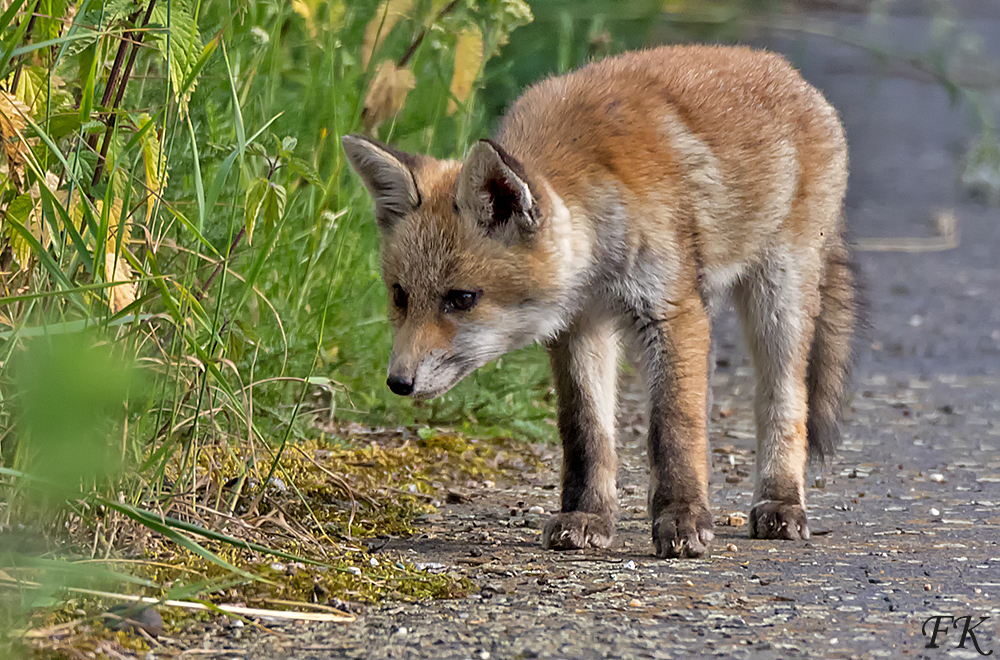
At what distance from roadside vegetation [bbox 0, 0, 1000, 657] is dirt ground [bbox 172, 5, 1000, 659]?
0.21 m

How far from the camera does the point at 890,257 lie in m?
10.3

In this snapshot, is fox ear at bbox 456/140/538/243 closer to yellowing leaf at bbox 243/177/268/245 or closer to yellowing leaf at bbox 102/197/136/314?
yellowing leaf at bbox 243/177/268/245

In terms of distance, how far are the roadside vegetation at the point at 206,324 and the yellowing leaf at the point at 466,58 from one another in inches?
0.5

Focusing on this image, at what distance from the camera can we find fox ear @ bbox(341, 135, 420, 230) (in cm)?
413

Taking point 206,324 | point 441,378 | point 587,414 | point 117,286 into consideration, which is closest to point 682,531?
point 587,414

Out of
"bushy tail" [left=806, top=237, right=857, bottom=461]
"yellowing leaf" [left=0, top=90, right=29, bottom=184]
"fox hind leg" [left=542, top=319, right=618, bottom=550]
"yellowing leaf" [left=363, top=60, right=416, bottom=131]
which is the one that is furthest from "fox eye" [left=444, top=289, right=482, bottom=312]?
"bushy tail" [left=806, top=237, right=857, bottom=461]

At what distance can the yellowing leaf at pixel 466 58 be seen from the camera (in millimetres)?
5094

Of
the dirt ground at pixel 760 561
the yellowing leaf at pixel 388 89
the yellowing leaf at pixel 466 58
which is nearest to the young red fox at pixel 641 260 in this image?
the dirt ground at pixel 760 561

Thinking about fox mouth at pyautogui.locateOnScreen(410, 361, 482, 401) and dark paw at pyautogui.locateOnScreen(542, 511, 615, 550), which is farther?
dark paw at pyautogui.locateOnScreen(542, 511, 615, 550)

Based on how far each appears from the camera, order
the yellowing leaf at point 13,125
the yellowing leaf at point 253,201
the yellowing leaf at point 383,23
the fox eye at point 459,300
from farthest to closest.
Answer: the yellowing leaf at point 383,23, the fox eye at point 459,300, the yellowing leaf at point 253,201, the yellowing leaf at point 13,125

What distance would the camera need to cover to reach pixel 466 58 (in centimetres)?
512

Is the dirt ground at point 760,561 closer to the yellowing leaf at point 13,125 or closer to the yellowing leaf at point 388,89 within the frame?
the yellowing leaf at point 13,125

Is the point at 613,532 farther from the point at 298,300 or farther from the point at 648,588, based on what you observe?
the point at 298,300

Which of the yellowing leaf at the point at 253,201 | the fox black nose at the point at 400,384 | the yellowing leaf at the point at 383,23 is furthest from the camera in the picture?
the yellowing leaf at the point at 383,23
